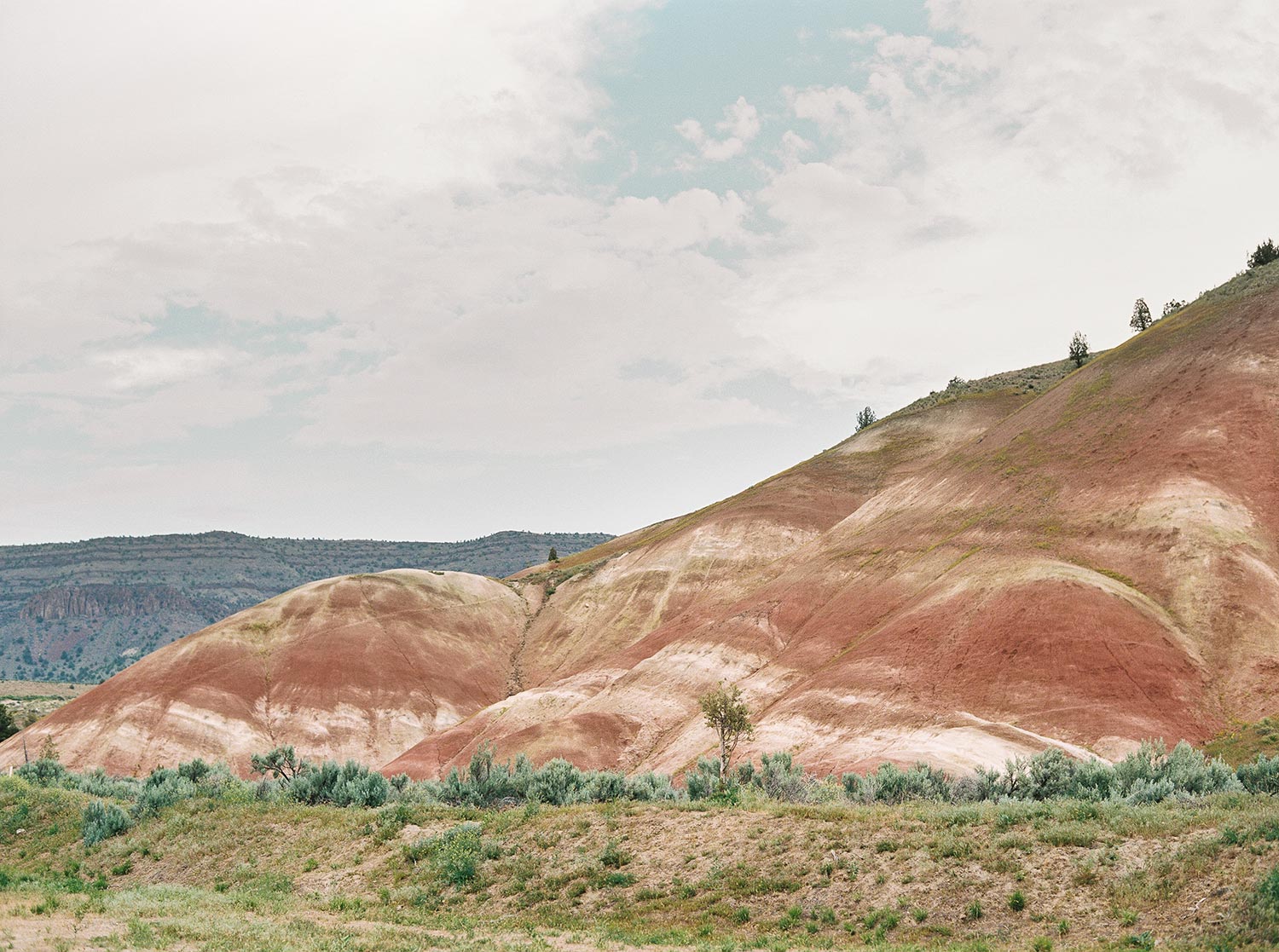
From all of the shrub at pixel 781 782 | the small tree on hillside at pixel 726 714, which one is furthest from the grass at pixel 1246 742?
the small tree on hillside at pixel 726 714

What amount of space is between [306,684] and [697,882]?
80.3 meters

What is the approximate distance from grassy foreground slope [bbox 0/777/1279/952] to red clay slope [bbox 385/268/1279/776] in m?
22.3

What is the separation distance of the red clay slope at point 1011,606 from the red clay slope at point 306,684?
450 inches

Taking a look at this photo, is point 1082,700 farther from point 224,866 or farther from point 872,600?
point 224,866

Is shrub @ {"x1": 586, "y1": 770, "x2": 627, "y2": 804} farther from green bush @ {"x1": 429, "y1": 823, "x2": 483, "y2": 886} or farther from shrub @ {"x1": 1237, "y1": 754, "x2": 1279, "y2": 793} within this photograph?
shrub @ {"x1": 1237, "y1": 754, "x2": 1279, "y2": 793}

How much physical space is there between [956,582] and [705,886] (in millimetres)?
46259

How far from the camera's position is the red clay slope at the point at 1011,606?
4856 centimetres

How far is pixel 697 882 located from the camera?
21.1 m

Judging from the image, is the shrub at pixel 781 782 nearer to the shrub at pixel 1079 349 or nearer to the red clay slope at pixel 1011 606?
the red clay slope at pixel 1011 606

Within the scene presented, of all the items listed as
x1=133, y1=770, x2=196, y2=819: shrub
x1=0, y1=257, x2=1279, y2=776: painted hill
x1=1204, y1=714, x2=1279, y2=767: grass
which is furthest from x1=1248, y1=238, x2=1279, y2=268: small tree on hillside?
x1=133, y1=770, x2=196, y2=819: shrub

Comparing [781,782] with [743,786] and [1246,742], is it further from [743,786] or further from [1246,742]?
[1246,742]

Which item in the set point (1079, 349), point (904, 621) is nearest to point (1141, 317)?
point (1079, 349)

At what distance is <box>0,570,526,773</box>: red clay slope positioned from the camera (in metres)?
82.7

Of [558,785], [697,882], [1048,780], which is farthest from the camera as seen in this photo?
[558,785]
